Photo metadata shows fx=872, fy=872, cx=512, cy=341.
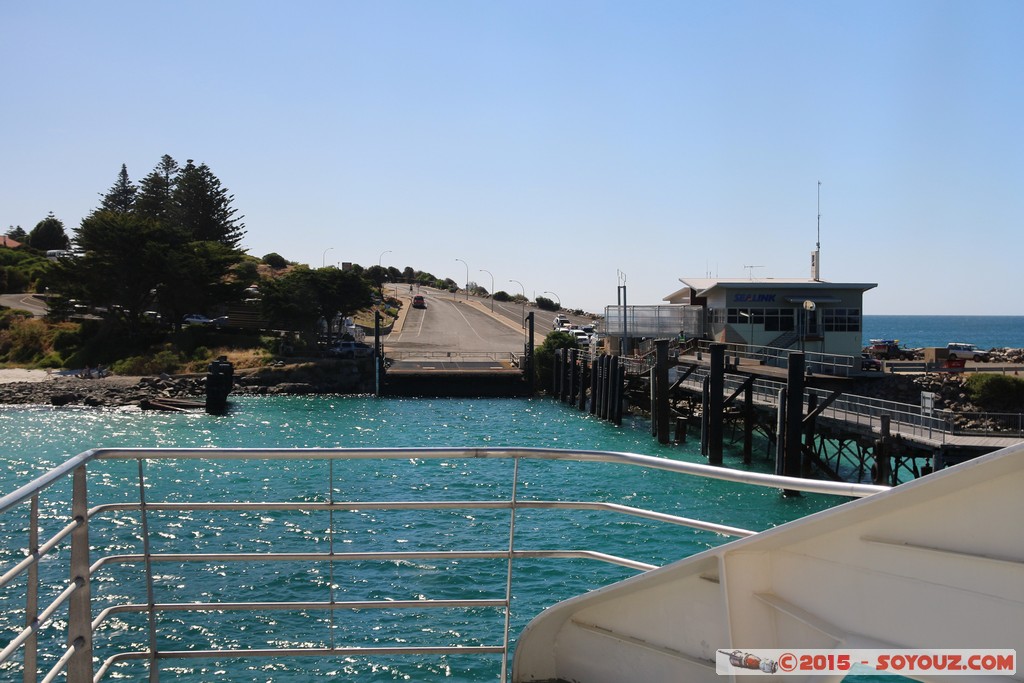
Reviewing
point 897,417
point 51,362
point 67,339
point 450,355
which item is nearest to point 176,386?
point 51,362

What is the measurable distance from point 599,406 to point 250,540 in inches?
1014

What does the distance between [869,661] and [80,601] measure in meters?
3.17

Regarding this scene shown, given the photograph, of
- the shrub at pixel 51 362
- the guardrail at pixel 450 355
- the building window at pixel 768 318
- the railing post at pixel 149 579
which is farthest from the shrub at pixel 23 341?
the railing post at pixel 149 579

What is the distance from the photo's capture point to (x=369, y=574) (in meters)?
15.5

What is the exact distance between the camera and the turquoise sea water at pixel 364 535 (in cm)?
1262

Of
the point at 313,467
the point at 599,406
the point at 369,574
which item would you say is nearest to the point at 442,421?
the point at 599,406

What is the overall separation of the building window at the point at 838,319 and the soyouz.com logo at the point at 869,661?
3952cm

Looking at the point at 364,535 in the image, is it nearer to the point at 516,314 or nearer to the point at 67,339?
the point at 67,339

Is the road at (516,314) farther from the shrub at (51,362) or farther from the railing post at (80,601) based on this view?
the railing post at (80,601)

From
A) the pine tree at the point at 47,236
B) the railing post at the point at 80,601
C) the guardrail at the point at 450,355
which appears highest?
the pine tree at the point at 47,236

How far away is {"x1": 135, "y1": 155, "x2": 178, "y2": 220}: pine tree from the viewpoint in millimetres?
97706

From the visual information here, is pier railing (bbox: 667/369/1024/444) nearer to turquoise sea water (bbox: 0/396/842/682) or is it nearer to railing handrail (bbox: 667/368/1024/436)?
railing handrail (bbox: 667/368/1024/436)

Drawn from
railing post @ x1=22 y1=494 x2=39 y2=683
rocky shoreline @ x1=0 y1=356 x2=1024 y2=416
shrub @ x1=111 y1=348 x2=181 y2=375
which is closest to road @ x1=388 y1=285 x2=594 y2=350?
rocky shoreline @ x1=0 y1=356 x2=1024 y2=416

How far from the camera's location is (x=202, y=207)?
94.5 meters
